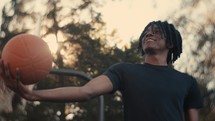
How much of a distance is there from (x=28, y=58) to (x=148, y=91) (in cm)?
80

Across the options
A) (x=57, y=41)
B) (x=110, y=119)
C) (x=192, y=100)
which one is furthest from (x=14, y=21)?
(x=192, y=100)

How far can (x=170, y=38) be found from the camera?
3.60 meters

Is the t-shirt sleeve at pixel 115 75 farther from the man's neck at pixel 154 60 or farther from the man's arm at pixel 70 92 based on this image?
the man's neck at pixel 154 60

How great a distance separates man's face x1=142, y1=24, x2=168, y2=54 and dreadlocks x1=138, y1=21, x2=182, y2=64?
33 mm

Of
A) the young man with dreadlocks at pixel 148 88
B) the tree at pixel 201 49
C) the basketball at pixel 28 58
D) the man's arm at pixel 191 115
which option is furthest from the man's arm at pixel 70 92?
the tree at pixel 201 49

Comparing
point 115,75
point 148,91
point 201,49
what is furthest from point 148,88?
point 201,49

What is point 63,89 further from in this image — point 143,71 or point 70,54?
point 70,54

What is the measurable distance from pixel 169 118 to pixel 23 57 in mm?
1004

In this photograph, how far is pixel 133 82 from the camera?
10.6 ft

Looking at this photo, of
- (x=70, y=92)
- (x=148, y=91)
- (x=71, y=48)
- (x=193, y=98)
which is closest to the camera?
(x=70, y=92)

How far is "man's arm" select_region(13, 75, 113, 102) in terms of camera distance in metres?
2.99

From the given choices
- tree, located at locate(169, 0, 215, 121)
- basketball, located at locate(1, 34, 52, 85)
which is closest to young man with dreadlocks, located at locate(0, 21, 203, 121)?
basketball, located at locate(1, 34, 52, 85)

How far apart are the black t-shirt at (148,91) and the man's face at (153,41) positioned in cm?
12

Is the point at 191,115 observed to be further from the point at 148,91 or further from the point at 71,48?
the point at 71,48
